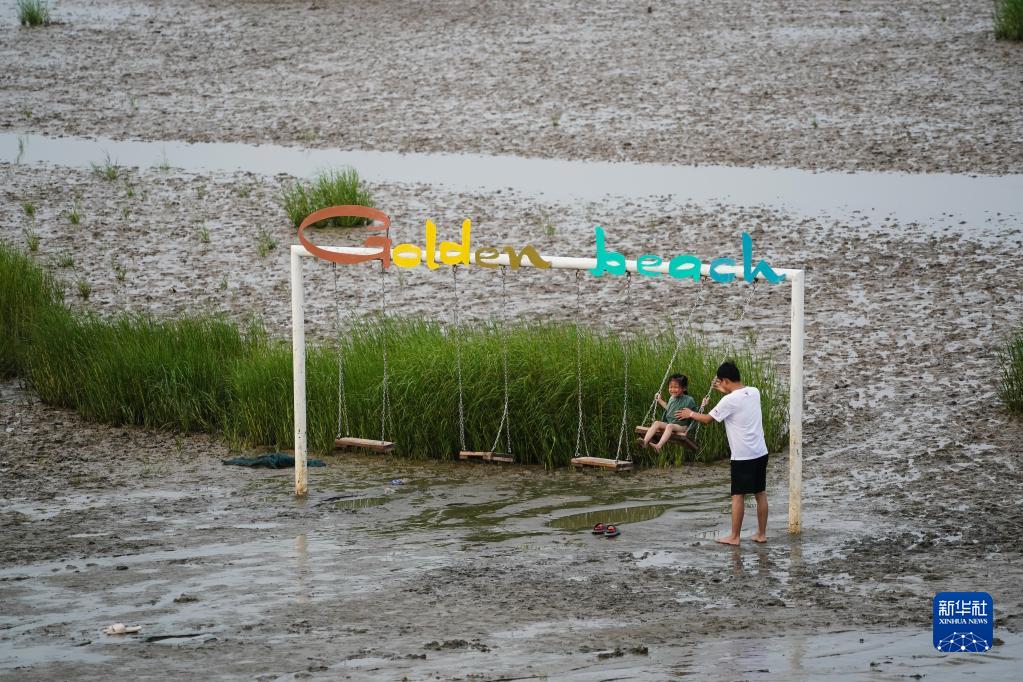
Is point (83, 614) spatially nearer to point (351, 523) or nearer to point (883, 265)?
point (351, 523)

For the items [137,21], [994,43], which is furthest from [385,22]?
[994,43]

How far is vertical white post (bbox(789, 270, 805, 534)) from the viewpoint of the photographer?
12.7 m

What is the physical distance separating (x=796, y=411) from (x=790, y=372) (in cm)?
123

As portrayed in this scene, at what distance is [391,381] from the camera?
652 inches

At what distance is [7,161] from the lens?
27438 millimetres

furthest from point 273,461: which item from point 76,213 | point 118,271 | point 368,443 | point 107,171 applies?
point 107,171

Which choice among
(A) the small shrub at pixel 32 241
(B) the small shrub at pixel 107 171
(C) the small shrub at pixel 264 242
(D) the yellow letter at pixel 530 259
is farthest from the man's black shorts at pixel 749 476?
(B) the small shrub at pixel 107 171

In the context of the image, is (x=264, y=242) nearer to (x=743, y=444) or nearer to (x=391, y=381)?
(x=391, y=381)

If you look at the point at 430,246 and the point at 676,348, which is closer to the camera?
the point at 430,246

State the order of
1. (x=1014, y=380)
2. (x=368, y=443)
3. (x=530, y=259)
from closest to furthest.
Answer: (x=530, y=259) < (x=368, y=443) < (x=1014, y=380)

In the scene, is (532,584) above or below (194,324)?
below

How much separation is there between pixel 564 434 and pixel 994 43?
17.2 m

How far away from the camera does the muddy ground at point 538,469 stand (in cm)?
1004

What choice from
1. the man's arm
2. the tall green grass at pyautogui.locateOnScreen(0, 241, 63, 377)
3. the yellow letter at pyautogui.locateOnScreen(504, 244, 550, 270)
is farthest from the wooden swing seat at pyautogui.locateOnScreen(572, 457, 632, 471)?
the tall green grass at pyautogui.locateOnScreen(0, 241, 63, 377)
